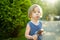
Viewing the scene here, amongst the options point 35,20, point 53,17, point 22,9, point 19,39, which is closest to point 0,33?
point 19,39

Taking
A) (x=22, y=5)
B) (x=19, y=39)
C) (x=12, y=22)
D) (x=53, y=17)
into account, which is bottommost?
(x=53, y=17)

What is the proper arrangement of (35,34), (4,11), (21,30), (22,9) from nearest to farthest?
(35,34) → (4,11) → (22,9) → (21,30)

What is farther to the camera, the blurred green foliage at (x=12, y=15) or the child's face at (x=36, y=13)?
the blurred green foliage at (x=12, y=15)

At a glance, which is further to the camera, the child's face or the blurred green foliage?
the blurred green foliage

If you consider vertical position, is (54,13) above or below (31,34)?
below

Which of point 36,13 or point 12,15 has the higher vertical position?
point 36,13

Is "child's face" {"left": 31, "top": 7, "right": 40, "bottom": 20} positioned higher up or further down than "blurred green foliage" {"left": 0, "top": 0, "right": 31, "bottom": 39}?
higher up

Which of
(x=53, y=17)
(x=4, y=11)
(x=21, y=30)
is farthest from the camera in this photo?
(x=53, y=17)

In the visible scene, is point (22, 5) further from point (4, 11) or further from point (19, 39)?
point (19, 39)

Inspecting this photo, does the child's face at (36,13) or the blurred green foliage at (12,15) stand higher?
the child's face at (36,13)

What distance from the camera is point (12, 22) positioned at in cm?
812

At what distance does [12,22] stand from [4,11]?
0.53 metres

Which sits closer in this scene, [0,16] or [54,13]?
[0,16]

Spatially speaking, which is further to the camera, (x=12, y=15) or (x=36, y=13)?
(x=12, y=15)
